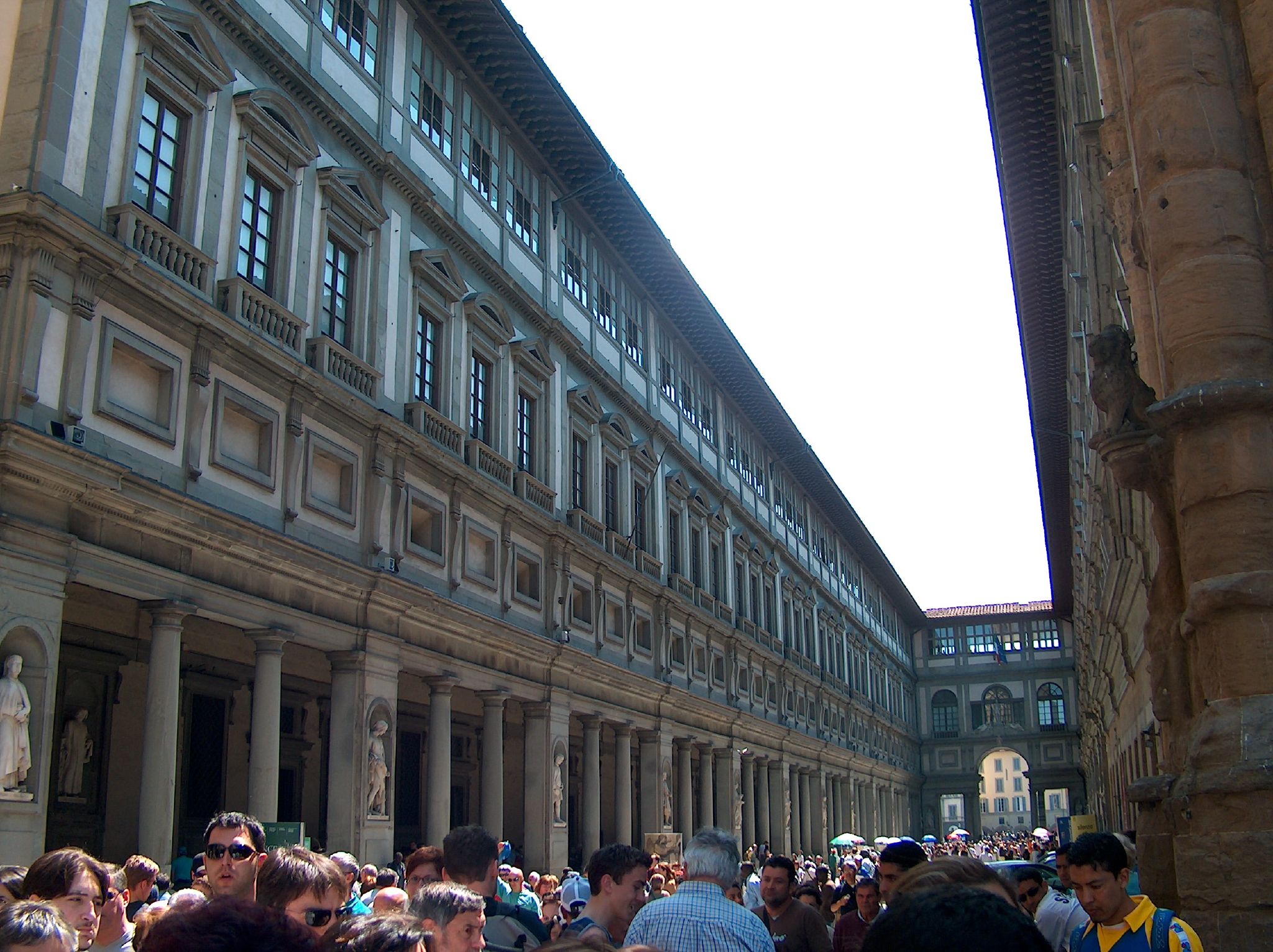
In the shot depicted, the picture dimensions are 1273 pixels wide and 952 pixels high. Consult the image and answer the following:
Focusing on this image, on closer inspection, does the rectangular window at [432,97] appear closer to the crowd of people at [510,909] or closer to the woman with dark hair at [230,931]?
the crowd of people at [510,909]

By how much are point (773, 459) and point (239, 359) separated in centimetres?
3689

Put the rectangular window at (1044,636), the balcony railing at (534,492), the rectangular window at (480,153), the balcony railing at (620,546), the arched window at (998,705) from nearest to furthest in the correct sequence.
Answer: the rectangular window at (480,153), the balcony railing at (534,492), the balcony railing at (620,546), the arched window at (998,705), the rectangular window at (1044,636)

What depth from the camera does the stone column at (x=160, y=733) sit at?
49.2 ft

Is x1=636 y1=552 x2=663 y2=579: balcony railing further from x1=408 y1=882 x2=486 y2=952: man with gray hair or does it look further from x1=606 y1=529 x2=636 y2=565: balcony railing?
x1=408 y1=882 x2=486 y2=952: man with gray hair

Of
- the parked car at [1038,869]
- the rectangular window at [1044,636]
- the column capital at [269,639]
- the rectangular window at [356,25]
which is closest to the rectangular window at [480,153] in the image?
the rectangular window at [356,25]

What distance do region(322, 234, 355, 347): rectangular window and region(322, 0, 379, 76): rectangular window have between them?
141 inches

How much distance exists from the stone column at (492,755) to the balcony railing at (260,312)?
29.2 feet

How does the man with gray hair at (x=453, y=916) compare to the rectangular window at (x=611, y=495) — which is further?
the rectangular window at (x=611, y=495)

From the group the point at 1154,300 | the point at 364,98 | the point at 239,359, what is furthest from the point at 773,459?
the point at 1154,300

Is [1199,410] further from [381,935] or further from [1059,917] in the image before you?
[381,935]

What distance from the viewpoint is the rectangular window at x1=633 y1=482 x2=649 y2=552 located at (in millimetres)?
33594

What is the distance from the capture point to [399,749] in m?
26.6

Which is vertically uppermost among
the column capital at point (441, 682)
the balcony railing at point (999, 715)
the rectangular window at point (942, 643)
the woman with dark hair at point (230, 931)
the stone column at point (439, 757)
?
the rectangular window at point (942, 643)

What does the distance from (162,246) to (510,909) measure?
475 inches
